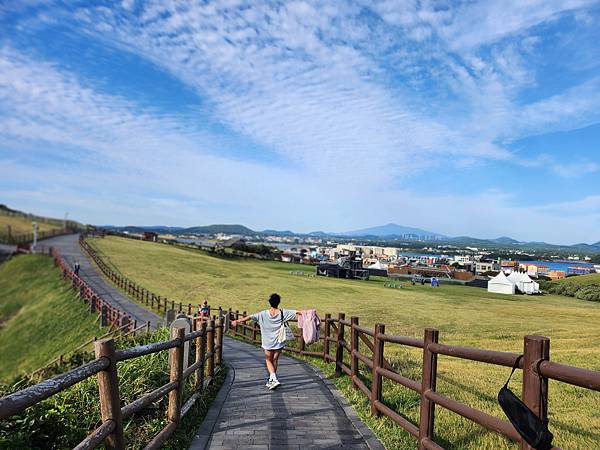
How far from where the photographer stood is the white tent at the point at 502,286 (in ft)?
188

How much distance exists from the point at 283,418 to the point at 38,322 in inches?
907

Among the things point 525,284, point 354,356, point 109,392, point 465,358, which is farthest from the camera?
point 525,284

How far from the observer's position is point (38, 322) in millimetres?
25500

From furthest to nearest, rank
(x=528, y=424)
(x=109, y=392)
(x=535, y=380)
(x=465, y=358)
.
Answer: (x=465, y=358) → (x=109, y=392) → (x=535, y=380) → (x=528, y=424)

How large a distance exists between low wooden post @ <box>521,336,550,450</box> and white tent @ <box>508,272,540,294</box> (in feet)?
195

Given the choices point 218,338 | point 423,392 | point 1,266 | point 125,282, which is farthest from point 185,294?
point 423,392

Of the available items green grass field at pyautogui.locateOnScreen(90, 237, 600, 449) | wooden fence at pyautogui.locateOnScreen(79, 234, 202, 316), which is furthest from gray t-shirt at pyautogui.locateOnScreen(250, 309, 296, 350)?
wooden fence at pyautogui.locateOnScreen(79, 234, 202, 316)

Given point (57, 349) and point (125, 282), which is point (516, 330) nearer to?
point (57, 349)

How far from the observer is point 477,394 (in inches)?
338

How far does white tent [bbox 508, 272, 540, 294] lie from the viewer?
186ft

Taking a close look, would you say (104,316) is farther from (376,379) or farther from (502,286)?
(502,286)

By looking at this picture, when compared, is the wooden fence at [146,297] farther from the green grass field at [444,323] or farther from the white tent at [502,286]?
the white tent at [502,286]

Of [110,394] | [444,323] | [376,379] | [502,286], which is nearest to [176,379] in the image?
[110,394]

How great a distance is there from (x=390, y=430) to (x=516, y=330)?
81.2 feet
